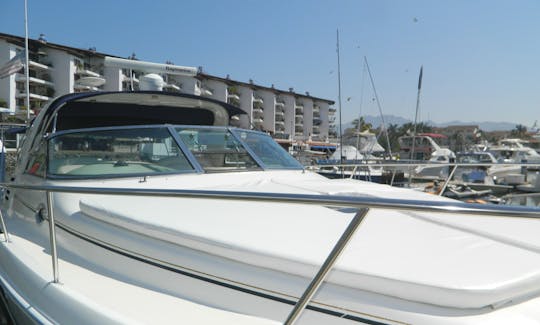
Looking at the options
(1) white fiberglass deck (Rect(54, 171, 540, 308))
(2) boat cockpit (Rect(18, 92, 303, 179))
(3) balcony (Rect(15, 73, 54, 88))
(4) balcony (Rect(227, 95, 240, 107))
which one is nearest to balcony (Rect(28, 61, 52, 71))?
(3) balcony (Rect(15, 73, 54, 88))

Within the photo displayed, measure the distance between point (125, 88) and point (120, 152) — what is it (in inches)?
1325

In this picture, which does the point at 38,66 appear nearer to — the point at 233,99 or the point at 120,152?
the point at 233,99

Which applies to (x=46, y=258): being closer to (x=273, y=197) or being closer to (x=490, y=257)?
(x=273, y=197)

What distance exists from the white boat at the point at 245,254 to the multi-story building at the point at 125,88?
5.44 meters

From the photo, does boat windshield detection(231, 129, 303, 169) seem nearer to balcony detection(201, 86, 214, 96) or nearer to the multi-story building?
the multi-story building

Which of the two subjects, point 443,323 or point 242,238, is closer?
point 443,323

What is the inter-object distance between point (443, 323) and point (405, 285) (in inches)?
5.6

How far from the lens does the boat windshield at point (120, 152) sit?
8.88 ft

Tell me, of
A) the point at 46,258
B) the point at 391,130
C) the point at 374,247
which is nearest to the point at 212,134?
the point at 46,258

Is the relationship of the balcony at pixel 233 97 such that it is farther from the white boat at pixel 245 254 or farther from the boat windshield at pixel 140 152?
the white boat at pixel 245 254

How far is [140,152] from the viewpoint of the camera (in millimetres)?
2850

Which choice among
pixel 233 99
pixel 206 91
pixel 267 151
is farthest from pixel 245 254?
pixel 233 99

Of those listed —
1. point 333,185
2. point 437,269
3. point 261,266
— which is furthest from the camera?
point 333,185

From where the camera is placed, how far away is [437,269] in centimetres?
123
